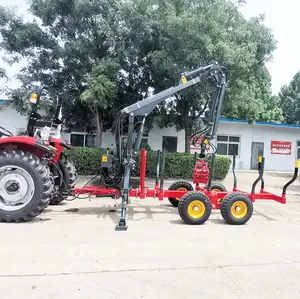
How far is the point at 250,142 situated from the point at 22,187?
19253 millimetres

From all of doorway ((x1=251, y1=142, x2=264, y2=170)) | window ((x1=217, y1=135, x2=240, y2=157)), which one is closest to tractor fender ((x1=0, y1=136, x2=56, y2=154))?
window ((x1=217, y1=135, x2=240, y2=157))

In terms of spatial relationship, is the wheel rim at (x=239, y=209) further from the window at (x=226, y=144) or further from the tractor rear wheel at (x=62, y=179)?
the window at (x=226, y=144)

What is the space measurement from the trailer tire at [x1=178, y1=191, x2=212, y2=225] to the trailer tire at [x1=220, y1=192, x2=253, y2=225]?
34 centimetres

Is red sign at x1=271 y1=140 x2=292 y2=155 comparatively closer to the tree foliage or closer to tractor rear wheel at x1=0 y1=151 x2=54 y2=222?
the tree foliage

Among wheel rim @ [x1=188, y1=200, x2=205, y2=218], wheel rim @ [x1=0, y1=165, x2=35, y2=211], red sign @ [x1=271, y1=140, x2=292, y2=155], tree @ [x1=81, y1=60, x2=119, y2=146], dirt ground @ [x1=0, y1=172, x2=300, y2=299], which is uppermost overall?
tree @ [x1=81, y1=60, x2=119, y2=146]

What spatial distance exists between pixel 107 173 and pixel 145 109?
64.8 inches

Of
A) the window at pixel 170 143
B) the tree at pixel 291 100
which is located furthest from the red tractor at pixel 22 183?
the tree at pixel 291 100

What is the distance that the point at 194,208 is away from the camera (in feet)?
20.1

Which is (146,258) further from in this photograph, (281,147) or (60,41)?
(281,147)

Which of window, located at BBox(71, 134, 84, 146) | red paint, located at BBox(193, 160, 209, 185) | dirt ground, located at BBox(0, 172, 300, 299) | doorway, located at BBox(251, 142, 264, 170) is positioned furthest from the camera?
doorway, located at BBox(251, 142, 264, 170)

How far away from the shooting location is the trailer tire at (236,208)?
20.4 feet

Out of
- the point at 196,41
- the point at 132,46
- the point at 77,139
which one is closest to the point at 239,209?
the point at 196,41

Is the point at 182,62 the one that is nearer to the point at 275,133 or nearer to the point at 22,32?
the point at 22,32

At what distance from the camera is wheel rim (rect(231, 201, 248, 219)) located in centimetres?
627
